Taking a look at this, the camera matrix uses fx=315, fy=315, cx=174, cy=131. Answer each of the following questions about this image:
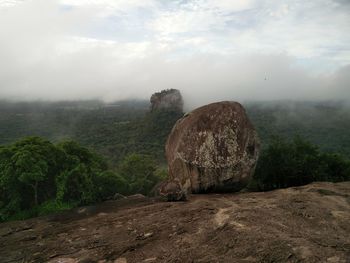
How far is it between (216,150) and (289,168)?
1370 cm

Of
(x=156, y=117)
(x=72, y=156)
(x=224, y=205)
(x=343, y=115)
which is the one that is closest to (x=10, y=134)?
(x=156, y=117)

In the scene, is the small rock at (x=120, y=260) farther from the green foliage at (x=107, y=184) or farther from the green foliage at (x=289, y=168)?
the green foliage at (x=289, y=168)

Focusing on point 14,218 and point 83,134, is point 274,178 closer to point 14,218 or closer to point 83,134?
point 14,218

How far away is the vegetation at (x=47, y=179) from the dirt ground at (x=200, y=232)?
7049 millimetres

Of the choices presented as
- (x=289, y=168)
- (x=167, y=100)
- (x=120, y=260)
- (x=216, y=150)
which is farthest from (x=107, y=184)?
(x=167, y=100)

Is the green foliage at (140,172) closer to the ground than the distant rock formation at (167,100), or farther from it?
closer to the ground

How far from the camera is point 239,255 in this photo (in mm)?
12516

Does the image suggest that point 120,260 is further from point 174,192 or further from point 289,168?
point 289,168

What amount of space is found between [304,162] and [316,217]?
19.1m

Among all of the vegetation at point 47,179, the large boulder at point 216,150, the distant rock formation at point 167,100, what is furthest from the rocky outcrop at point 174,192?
the distant rock formation at point 167,100

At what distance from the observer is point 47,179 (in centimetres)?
3047

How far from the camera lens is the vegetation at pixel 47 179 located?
27.0 meters

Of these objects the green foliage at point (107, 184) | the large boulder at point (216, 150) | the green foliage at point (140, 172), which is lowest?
the green foliage at point (140, 172)

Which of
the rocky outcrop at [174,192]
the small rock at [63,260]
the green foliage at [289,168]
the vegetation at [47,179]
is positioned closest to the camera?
the small rock at [63,260]
